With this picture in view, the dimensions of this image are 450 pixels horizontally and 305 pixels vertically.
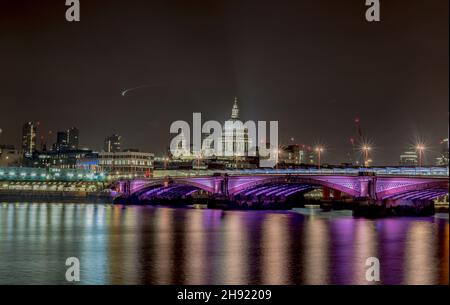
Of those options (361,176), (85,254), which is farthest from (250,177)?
(85,254)

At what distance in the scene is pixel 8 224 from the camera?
67188 millimetres

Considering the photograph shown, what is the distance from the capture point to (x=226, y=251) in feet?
151

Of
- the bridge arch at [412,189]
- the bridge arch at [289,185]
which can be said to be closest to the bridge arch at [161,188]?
the bridge arch at [289,185]

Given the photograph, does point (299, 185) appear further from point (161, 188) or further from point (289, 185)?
point (161, 188)

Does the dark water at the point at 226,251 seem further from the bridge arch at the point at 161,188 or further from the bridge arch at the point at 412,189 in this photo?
the bridge arch at the point at 161,188

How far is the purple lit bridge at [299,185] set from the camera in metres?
71.0

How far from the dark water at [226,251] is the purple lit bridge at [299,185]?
4.58 metres

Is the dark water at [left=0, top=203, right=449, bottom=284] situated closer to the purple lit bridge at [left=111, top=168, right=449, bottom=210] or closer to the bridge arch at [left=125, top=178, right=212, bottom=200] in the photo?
the purple lit bridge at [left=111, top=168, right=449, bottom=210]

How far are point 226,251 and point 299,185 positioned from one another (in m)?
48.9

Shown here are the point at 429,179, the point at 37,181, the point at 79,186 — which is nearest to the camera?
the point at 429,179

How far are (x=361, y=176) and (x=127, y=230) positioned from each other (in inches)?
1102

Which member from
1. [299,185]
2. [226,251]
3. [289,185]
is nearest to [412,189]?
[299,185]
